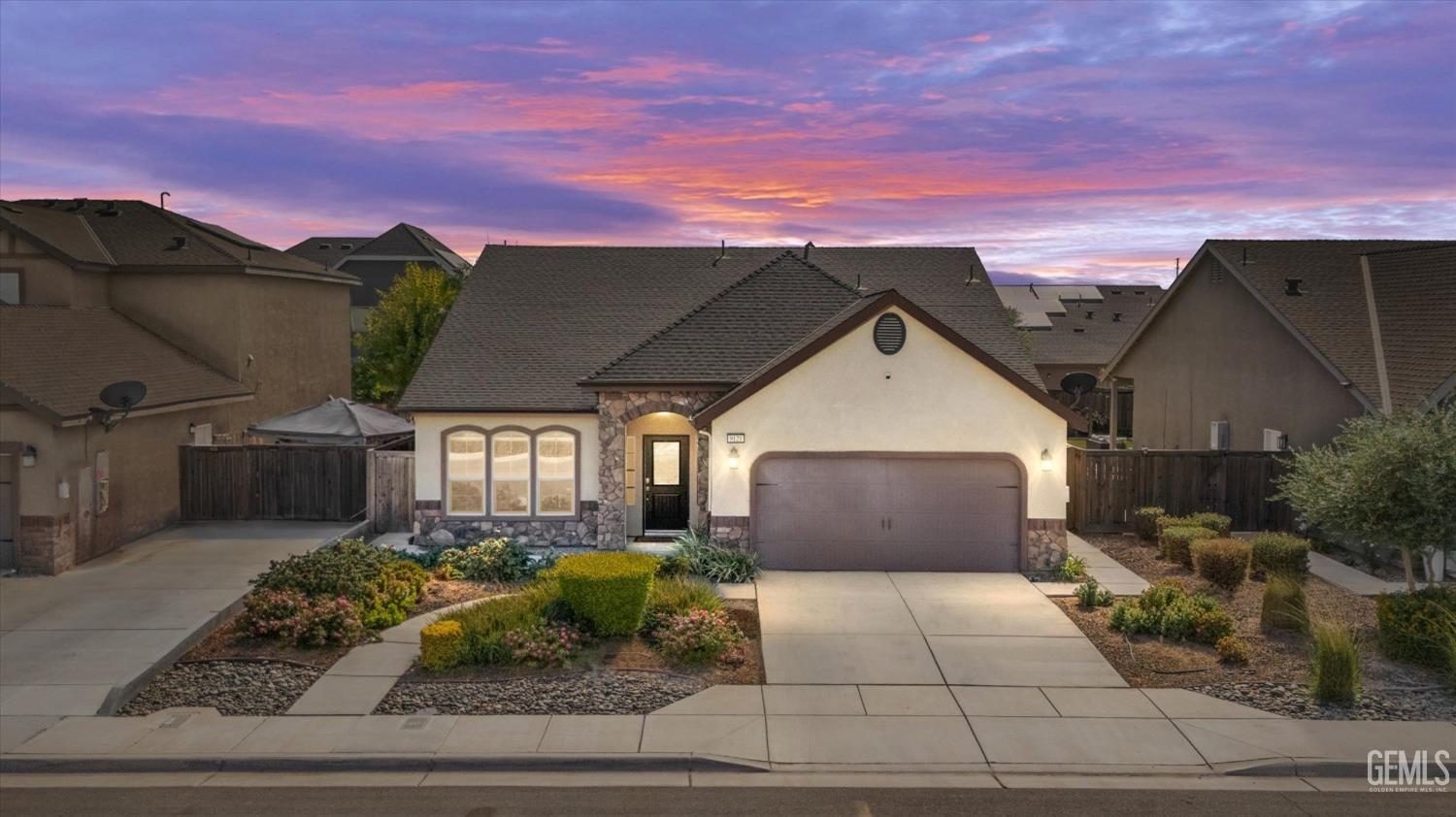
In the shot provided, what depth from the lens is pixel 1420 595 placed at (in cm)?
1385

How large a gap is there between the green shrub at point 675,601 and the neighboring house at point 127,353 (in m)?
10.3

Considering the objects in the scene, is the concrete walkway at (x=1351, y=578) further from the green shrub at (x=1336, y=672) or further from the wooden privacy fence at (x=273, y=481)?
the wooden privacy fence at (x=273, y=481)

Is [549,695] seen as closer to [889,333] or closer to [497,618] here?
[497,618]

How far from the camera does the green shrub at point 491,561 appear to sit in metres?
17.8

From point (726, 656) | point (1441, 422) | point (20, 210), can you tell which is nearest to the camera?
point (726, 656)

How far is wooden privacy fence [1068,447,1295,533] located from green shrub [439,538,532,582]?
11.2 metres

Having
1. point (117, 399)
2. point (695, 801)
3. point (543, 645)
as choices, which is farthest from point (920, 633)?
point (117, 399)

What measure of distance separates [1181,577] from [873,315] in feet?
22.1

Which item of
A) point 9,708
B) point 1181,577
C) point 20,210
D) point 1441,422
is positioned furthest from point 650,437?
point 20,210

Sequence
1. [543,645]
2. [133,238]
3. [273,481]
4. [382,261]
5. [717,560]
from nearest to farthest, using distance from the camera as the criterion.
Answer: [543,645] → [717,560] → [273,481] → [133,238] → [382,261]

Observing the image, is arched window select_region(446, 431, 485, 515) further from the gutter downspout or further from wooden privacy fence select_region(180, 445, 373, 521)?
the gutter downspout

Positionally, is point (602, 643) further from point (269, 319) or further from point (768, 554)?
point (269, 319)

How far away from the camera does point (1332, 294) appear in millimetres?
22172

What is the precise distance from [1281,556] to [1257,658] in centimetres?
447
